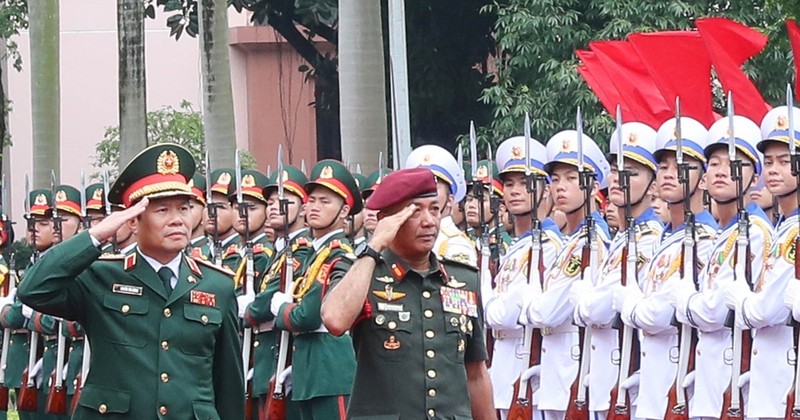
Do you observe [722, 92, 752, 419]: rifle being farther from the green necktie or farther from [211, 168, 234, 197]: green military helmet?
[211, 168, 234, 197]: green military helmet

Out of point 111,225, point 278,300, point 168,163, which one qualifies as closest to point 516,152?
point 278,300

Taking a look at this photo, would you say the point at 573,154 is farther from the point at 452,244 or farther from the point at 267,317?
the point at 267,317

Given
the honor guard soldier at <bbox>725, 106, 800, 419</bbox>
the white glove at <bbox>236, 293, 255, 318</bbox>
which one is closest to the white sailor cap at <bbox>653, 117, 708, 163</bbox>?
the honor guard soldier at <bbox>725, 106, 800, 419</bbox>

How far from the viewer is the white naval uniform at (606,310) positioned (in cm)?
977

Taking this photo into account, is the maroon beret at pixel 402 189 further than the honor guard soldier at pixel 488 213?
No

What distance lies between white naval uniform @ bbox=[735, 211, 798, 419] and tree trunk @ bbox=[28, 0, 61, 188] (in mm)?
13516

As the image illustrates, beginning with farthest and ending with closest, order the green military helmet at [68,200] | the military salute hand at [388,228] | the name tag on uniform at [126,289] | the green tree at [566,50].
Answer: the green tree at [566,50]
the green military helmet at [68,200]
the name tag on uniform at [126,289]
the military salute hand at [388,228]

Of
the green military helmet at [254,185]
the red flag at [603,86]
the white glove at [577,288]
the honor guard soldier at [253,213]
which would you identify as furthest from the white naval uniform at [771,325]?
the green military helmet at [254,185]

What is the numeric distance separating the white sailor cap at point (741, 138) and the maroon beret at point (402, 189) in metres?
3.02

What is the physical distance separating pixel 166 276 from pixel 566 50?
1318 centimetres

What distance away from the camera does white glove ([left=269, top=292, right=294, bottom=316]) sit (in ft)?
34.2

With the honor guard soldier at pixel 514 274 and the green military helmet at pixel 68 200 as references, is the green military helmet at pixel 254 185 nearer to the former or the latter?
the green military helmet at pixel 68 200

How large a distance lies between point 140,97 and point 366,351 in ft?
43.0

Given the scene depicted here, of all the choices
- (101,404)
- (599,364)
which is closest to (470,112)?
(599,364)
